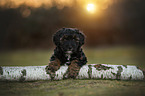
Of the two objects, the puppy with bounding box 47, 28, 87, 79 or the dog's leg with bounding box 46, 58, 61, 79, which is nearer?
the puppy with bounding box 47, 28, 87, 79

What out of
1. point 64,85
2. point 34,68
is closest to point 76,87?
point 64,85

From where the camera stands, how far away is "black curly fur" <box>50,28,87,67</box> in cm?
501

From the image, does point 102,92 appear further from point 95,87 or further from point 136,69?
point 136,69

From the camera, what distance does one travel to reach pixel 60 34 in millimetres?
5184

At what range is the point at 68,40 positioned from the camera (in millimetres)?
5066

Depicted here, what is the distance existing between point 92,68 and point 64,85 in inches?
42.3

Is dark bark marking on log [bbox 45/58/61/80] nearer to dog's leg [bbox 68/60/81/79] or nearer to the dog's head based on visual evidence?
dog's leg [bbox 68/60/81/79]

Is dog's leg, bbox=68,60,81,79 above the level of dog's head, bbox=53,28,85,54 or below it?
below

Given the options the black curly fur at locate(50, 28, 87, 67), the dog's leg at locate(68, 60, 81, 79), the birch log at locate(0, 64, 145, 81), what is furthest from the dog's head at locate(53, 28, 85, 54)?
the birch log at locate(0, 64, 145, 81)

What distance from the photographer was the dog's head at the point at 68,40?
4973 mm

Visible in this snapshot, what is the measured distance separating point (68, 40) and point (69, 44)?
0.17m

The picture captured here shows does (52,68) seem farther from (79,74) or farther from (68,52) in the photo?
(79,74)

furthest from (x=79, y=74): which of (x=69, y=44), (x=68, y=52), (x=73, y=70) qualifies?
(x=69, y=44)

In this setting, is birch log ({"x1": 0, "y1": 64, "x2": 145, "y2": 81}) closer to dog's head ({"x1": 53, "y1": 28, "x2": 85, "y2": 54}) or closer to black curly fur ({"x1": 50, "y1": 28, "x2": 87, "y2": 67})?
black curly fur ({"x1": 50, "y1": 28, "x2": 87, "y2": 67})
